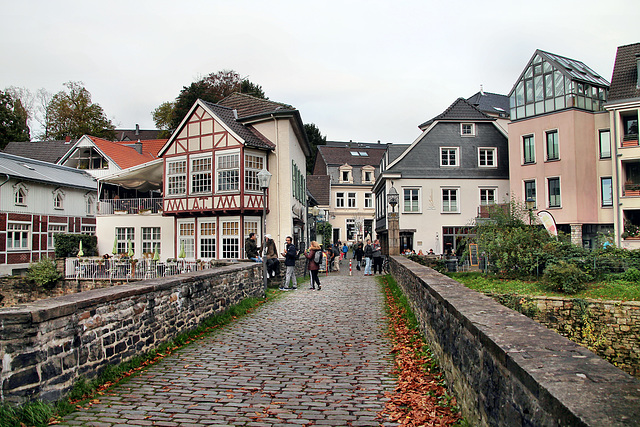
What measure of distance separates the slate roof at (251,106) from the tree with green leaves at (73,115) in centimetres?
2950

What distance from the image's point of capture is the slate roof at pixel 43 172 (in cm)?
3170

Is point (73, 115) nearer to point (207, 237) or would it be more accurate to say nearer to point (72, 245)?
point (72, 245)

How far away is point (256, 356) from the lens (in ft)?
23.7

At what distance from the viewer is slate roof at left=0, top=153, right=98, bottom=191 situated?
3170 cm

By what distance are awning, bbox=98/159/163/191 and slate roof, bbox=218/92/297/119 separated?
549 centimetres

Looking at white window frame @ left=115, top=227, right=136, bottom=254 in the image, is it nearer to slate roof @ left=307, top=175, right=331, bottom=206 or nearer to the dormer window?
the dormer window

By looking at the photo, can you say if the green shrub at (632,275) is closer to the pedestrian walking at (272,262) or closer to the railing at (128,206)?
the pedestrian walking at (272,262)

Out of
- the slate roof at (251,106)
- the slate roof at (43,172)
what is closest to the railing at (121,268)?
the slate roof at (43,172)

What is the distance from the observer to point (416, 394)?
535 centimetres

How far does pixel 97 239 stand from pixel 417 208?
71.9ft

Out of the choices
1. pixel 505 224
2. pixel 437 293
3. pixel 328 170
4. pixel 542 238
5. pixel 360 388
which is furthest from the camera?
pixel 328 170

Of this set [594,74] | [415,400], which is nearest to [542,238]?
[415,400]

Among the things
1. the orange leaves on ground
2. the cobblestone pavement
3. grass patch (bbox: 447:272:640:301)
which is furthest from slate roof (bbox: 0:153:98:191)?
the orange leaves on ground

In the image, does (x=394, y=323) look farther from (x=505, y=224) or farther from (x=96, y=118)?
(x=96, y=118)
